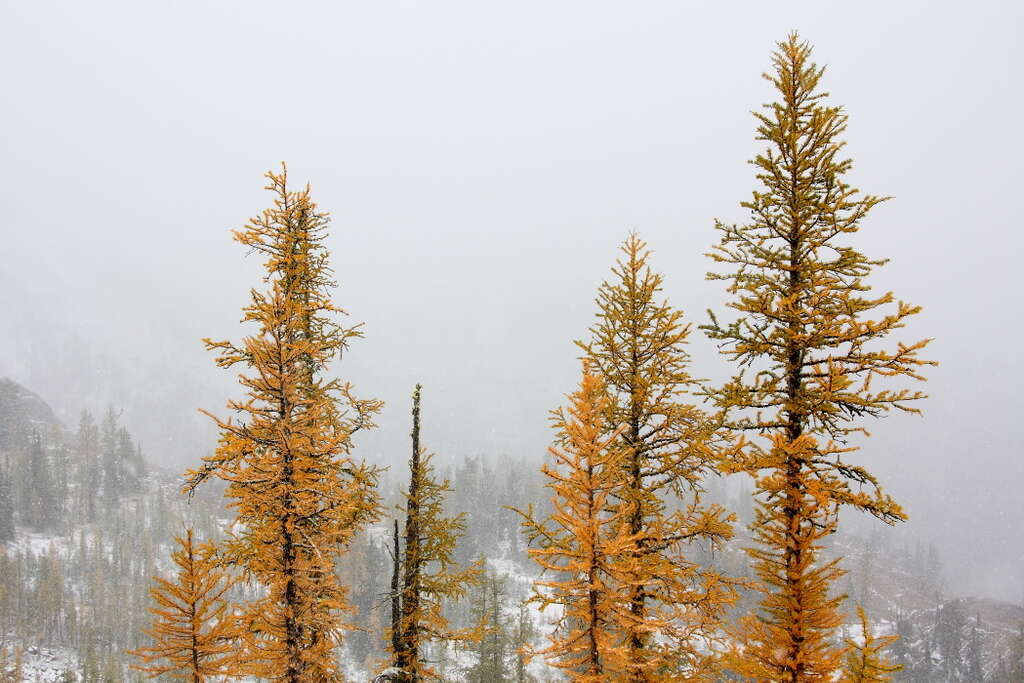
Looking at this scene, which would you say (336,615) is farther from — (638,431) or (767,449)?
(767,449)

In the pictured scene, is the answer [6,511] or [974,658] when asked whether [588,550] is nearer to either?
[974,658]

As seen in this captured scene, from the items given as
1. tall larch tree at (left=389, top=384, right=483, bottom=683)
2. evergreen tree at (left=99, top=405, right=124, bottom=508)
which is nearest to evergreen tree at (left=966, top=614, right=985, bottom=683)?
tall larch tree at (left=389, top=384, right=483, bottom=683)

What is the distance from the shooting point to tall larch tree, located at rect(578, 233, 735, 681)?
991 cm

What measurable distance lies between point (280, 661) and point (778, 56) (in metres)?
16.2

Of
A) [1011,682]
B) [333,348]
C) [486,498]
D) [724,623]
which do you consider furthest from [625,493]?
[486,498]

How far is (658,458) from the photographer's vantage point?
10984 millimetres

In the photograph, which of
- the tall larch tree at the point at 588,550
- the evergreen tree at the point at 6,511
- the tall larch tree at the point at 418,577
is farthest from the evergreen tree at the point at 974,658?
the evergreen tree at the point at 6,511

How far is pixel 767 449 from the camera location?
914 centimetres

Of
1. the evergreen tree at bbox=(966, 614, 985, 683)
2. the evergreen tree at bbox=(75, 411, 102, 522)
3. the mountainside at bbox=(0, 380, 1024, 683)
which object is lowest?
the evergreen tree at bbox=(966, 614, 985, 683)

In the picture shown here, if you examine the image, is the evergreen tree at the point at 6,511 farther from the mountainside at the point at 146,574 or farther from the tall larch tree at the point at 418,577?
the tall larch tree at the point at 418,577

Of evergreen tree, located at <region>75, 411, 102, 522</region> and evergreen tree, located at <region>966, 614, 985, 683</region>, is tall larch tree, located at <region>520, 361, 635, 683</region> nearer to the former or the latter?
evergreen tree, located at <region>966, 614, 985, 683</region>

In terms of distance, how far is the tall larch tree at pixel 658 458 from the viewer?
32.5ft

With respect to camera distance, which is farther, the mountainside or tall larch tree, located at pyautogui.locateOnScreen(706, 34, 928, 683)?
the mountainside

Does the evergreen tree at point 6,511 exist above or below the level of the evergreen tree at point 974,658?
above
